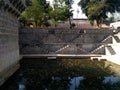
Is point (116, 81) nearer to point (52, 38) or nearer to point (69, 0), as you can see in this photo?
point (52, 38)

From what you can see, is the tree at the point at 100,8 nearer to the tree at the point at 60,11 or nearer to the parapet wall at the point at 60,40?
the tree at the point at 60,11

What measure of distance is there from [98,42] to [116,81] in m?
16.7

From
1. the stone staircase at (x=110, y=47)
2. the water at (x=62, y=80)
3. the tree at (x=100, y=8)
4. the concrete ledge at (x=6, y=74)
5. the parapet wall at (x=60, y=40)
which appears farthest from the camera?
the tree at (x=100, y=8)

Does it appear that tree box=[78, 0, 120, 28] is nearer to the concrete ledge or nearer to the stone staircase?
the stone staircase

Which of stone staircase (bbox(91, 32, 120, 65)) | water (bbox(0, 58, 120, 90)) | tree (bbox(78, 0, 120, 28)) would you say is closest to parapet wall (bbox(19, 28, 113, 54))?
stone staircase (bbox(91, 32, 120, 65))

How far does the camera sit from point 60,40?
31938mm

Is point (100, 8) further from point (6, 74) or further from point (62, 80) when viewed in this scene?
point (6, 74)

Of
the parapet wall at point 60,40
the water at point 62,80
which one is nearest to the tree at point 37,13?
the parapet wall at point 60,40

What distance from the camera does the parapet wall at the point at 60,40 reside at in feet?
101

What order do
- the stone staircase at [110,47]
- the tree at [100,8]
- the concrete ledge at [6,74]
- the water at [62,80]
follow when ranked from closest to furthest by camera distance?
the water at [62,80]
the concrete ledge at [6,74]
the stone staircase at [110,47]
the tree at [100,8]

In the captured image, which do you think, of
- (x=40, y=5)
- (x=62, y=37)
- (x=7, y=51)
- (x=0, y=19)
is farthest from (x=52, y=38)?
(x=0, y=19)

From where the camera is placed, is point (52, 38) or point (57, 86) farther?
point (52, 38)

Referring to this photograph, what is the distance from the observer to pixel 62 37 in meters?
32.2

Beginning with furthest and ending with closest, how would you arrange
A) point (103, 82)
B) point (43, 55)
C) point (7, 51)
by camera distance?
point (43, 55) → point (7, 51) → point (103, 82)
